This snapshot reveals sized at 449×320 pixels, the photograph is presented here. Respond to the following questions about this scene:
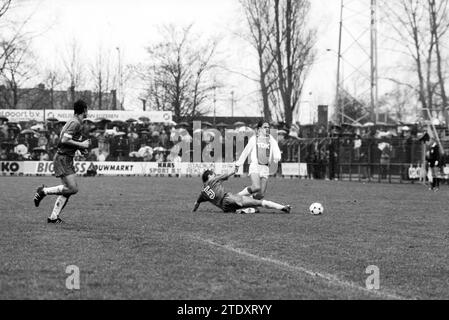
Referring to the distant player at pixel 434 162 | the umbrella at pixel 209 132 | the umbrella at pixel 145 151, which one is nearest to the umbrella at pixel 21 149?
the umbrella at pixel 145 151

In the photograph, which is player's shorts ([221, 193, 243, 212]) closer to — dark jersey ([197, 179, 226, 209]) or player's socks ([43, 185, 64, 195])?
dark jersey ([197, 179, 226, 209])

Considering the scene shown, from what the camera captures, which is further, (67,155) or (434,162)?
(434,162)

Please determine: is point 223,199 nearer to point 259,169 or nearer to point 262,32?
point 259,169

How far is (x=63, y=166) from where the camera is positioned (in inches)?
535

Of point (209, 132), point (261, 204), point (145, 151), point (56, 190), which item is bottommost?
point (261, 204)

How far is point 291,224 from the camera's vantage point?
1391cm

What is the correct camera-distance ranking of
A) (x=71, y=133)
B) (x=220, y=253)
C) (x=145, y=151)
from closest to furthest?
(x=220, y=253)
(x=71, y=133)
(x=145, y=151)

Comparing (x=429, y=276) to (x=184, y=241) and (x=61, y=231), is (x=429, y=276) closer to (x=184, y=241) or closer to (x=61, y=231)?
(x=184, y=241)

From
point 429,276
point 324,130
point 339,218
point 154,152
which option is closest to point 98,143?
point 154,152

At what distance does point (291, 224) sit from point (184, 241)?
3400mm

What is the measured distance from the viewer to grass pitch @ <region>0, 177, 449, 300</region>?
284 inches

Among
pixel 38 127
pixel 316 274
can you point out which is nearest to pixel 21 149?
pixel 38 127

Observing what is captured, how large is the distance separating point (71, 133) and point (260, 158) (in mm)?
5305

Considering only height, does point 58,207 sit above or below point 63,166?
below
